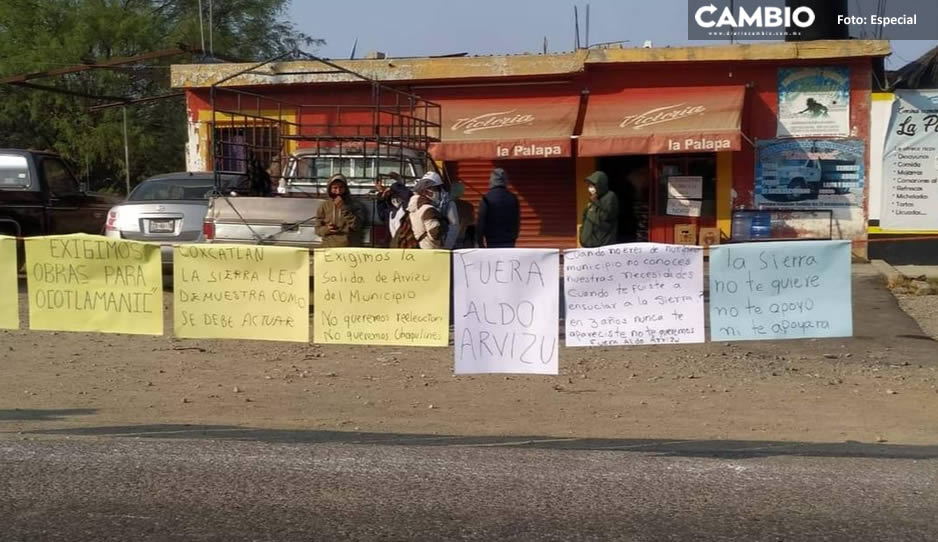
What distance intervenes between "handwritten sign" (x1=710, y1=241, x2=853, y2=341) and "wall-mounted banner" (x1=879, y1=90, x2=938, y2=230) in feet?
39.2

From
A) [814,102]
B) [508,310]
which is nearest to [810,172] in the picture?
[814,102]

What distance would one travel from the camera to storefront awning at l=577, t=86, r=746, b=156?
17672mm

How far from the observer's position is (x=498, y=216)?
39.4ft

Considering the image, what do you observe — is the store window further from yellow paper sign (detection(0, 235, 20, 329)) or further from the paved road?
yellow paper sign (detection(0, 235, 20, 329))

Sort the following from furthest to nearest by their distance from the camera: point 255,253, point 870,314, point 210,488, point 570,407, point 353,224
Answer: point 870,314 → point 353,224 → point 570,407 → point 255,253 → point 210,488

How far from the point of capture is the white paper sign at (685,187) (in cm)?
1919

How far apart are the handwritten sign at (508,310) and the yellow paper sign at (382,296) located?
168 millimetres

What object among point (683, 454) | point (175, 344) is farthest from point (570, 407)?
point (175, 344)

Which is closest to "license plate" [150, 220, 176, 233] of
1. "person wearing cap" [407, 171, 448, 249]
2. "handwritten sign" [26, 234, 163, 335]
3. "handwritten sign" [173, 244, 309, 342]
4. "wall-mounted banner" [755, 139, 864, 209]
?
"person wearing cap" [407, 171, 448, 249]

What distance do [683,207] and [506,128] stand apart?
11.5 ft

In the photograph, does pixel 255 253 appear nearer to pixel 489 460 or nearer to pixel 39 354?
pixel 489 460

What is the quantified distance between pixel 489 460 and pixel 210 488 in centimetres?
173

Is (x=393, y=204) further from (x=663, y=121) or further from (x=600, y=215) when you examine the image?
(x=663, y=121)

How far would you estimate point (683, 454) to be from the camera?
274 inches
